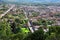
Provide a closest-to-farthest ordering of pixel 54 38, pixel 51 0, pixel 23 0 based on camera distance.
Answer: pixel 54 38 → pixel 51 0 → pixel 23 0

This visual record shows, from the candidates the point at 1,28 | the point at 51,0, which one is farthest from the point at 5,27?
the point at 51,0

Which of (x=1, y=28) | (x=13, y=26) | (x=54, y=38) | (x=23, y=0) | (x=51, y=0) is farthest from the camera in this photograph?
(x=23, y=0)

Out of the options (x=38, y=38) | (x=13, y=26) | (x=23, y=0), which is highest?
(x=38, y=38)

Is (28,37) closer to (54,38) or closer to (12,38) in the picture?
(12,38)

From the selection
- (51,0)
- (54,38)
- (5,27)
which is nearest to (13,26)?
(5,27)

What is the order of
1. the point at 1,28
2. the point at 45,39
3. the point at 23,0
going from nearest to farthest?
the point at 45,39 < the point at 1,28 < the point at 23,0

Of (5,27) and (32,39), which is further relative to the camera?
(5,27)

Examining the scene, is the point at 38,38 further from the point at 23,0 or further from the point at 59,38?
the point at 23,0

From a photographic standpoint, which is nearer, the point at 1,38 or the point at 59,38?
the point at 59,38

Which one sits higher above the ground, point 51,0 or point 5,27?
point 5,27
